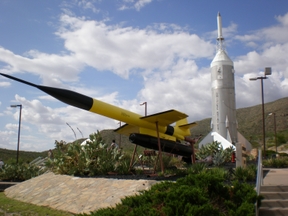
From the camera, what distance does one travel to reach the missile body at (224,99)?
88.5 ft

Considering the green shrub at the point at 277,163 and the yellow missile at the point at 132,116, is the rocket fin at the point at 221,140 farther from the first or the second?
the yellow missile at the point at 132,116

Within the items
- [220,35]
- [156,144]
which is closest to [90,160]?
[156,144]

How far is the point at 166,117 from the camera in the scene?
36.8 feet

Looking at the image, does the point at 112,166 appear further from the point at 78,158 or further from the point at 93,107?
the point at 93,107

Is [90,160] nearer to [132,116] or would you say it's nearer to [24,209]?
[132,116]

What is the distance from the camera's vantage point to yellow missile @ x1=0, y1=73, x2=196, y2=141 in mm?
8648

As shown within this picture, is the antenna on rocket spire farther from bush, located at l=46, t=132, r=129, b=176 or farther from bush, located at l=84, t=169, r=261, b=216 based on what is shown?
bush, located at l=84, t=169, r=261, b=216

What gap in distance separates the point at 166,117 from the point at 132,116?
1.22 meters

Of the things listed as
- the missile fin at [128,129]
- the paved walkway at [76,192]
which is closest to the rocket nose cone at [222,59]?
the missile fin at [128,129]

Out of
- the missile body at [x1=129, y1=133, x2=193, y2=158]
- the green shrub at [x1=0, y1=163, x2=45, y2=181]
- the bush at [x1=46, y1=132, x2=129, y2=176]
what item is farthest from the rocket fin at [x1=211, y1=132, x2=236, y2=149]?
the green shrub at [x1=0, y1=163, x2=45, y2=181]

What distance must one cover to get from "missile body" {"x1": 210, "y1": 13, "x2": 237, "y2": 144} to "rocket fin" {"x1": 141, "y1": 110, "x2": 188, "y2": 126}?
16.3 m

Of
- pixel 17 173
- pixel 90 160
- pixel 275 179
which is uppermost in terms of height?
pixel 90 160

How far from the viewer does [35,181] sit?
11.2 m

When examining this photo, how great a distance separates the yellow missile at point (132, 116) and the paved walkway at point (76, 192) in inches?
84.9
